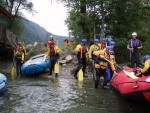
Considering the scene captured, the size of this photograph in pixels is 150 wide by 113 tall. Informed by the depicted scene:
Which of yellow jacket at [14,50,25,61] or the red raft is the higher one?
yellow jacket at [14,50,25,61]

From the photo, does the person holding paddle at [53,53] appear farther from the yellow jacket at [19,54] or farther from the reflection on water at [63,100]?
the reflection on water at [63,100]

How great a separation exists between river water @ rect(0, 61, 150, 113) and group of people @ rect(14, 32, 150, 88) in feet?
2.35

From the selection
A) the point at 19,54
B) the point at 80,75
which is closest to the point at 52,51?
the point at 80,75

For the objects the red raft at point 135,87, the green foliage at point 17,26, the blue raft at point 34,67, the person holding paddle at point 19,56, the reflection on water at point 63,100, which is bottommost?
the reflection on water at point 63,100

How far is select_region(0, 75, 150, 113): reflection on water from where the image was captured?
29.1 ft

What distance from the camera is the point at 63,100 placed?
10.1m

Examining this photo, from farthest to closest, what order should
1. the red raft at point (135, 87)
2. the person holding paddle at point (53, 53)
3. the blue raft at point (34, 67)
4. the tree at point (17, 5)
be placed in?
1. the tree at point (17, 5)
2. the blue raft at point (34, 67)
3. the person holding paddle at point (53, 53)
4. the red raft at point (135, 87)

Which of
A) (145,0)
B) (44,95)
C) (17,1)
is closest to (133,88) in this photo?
(44,95)

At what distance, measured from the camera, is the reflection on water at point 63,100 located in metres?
8.87

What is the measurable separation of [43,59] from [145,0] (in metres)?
6.59

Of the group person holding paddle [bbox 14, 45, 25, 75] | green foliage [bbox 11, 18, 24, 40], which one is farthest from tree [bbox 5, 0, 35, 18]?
person holding paddle [bbox 14, 45, 25, 75]

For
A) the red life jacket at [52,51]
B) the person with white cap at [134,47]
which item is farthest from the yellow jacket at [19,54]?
the person with white cap at [134,47]

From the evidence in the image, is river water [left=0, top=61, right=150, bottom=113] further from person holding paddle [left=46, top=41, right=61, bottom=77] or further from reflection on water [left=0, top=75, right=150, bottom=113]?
person holding paddle [left=46, top=41, right=61, bottom=77]

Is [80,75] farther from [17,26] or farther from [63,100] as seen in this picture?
[17,26]
